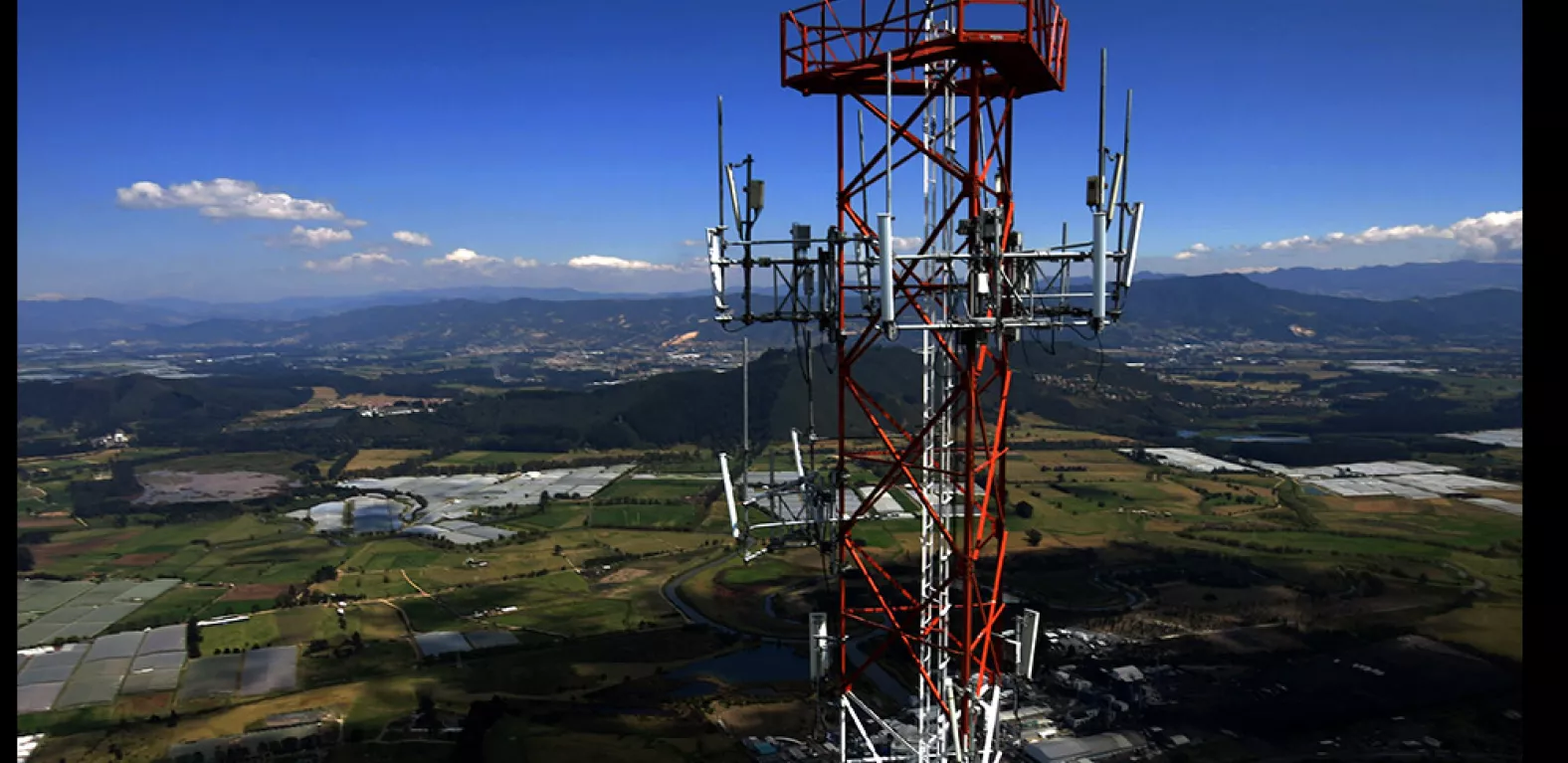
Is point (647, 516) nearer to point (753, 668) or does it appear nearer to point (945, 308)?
point (753, 668)

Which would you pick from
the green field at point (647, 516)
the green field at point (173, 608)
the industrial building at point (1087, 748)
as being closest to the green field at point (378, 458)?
the green field at point (647, 516)

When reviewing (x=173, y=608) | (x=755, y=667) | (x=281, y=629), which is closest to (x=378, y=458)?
(x=173, y=608)

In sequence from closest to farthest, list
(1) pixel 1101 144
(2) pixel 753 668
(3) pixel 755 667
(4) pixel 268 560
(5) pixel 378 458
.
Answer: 1. (1) pixel 1101 144
2. (2) pixel 753 668
3. (3) pixel 755 667
4. (4) pixel 268 560
5. (5) pixel 378 458

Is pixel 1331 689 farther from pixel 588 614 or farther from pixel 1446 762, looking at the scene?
pixel 588 614

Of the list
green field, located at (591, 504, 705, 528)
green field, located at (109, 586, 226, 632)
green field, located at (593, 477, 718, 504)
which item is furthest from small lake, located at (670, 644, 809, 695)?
green field, located at (593, 477, 718, 504)

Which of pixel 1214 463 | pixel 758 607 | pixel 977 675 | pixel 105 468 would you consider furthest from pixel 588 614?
pixel 105 468

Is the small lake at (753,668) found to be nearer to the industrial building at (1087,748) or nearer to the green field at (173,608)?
the industrial building at (1087,748)

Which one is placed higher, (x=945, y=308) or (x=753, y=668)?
(x=945, y=308)

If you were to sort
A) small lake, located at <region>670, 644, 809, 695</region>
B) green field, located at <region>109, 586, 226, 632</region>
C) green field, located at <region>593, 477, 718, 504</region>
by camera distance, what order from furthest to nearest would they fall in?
green field, located at <region>593, 477, 718, 504</region>, green field, located at <region>109, 586, 226, 632</region>, small lake, located at <region>670, 644, 809, 695</region>

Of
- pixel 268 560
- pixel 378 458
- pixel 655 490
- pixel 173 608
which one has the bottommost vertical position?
pixel 268 560

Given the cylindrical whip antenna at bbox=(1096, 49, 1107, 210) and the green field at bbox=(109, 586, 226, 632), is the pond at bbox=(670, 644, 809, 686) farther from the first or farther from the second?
the cylindrical whip antenna at bbox=(1096, 49, 1107, 210)

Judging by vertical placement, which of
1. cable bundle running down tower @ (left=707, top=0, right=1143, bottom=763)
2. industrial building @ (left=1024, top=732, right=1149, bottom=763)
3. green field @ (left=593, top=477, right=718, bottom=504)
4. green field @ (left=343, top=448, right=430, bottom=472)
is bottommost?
industrial building @ (left=1024, top=732, right=1149, bottom=763)
